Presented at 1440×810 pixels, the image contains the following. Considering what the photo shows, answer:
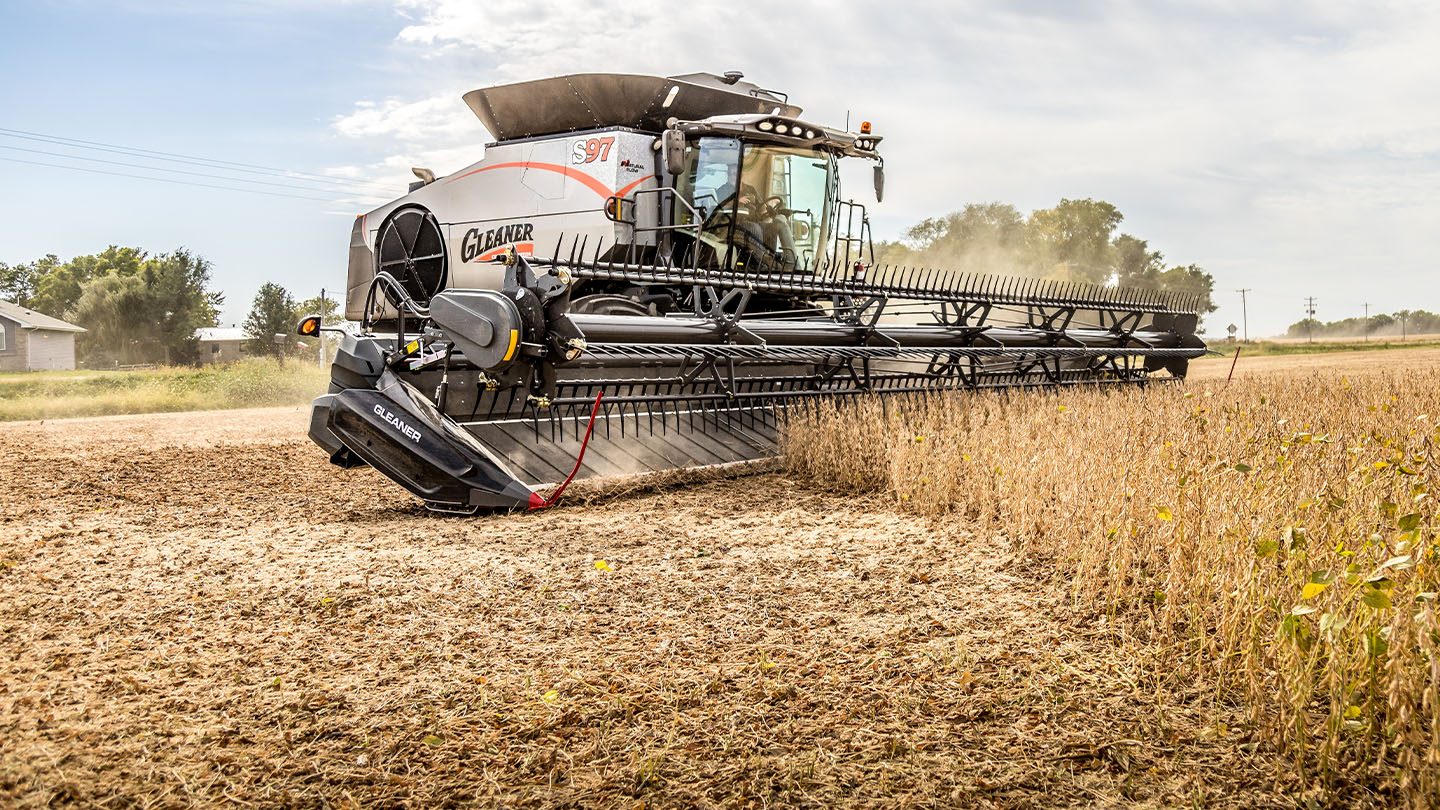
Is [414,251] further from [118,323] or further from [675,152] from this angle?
[118,323]

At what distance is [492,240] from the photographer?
30.2ft

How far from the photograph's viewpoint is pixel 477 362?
543 centimetres

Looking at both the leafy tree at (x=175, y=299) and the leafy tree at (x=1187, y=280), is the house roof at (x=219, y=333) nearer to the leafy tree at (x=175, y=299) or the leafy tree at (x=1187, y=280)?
the leafy tree at (x=175, y=299)

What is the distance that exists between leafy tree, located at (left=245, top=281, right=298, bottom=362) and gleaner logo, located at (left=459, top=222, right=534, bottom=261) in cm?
3033

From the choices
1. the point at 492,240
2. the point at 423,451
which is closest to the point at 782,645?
the point at 423,451

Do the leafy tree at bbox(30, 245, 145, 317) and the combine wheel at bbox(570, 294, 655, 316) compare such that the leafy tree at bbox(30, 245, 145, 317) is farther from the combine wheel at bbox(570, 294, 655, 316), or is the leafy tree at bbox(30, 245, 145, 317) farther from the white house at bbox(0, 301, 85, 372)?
the combine wheel at bbox(570, 294, 655, 316)

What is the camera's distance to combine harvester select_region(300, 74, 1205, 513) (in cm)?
573

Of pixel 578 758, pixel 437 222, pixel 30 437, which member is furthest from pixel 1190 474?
pixel 30 437

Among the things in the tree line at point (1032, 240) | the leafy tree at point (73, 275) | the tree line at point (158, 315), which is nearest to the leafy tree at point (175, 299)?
the tree line at point (158, 315)

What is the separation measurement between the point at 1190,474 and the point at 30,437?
484 inches

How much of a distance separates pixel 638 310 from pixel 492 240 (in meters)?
2.86

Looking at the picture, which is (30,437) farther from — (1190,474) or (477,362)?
(1190,474)

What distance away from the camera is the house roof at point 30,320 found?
34.6 metres

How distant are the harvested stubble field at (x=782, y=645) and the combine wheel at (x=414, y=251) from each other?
4.31 metres
